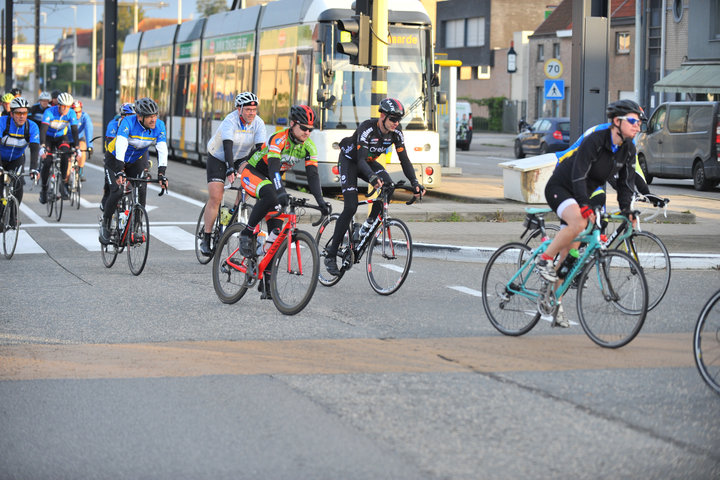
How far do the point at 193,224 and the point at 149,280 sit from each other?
19.4ft

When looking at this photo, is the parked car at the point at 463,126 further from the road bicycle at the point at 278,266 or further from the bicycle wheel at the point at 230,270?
the road bicycle at the point at 278,266

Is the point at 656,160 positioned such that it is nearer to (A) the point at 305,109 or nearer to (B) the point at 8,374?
(A) the point at 305,109

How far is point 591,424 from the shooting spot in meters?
6.05

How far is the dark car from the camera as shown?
40.5m

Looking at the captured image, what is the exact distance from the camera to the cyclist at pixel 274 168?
988 centimetres

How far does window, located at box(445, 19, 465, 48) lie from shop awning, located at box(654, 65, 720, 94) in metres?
39.1

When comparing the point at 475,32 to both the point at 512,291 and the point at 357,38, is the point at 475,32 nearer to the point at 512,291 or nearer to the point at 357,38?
the point at 357,38

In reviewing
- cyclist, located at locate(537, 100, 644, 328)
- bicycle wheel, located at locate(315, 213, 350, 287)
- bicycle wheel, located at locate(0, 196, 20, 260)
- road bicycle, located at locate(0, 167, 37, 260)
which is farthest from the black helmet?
bicycle wheel, located at locate(0, 196, 20, 260)

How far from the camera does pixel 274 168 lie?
9.79m

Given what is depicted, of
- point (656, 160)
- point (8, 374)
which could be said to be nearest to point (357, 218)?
point (8, 374)

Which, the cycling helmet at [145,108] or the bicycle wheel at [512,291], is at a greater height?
the cycling helmet at [145,108]

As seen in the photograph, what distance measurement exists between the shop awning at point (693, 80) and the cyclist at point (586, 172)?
3190 centimetres

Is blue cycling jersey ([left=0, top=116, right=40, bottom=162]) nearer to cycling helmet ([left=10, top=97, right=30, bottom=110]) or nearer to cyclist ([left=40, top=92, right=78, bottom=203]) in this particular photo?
cycling helmet ([left=10, top=97, right=30, bottom=110])

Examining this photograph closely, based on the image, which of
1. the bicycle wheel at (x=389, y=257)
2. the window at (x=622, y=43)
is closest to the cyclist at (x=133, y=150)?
the bicycle wheel at (x=389, y=257)
